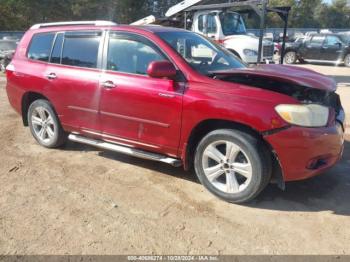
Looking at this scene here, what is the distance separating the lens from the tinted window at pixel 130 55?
448 centimetres

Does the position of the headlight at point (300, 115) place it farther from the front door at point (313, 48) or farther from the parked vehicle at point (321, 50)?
the front door at point (313, 48)

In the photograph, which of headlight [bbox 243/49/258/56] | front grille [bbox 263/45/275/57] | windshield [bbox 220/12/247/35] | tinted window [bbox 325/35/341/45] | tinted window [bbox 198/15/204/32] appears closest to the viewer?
headlight [bbox 243/49/258/56]

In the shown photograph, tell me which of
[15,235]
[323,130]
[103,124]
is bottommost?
[15,235]

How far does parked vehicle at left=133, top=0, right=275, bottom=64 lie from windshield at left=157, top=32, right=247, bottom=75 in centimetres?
896

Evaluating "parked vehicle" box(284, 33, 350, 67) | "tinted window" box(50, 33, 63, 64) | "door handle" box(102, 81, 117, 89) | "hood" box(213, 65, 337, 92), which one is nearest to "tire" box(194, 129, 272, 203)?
"hood" box(213, 65, 337, 92)

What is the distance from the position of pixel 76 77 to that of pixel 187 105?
1750 millimetres

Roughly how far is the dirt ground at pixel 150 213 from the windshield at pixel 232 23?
33.7ft

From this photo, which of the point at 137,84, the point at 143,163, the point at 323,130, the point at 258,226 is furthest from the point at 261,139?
the point at 143,163

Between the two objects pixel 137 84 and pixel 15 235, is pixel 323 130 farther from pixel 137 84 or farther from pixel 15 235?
pixel 15 235

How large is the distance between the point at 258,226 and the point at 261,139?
0.84 metres

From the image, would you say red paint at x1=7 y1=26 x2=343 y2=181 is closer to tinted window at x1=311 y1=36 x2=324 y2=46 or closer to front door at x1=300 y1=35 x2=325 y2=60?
front door at x1=300 y1=35 x2=325 y2=60

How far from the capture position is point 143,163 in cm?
517

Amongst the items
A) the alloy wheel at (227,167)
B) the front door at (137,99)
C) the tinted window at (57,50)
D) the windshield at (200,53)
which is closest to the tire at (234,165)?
the alloy wheel at (227,167)

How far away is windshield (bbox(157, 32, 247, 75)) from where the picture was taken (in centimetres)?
444
